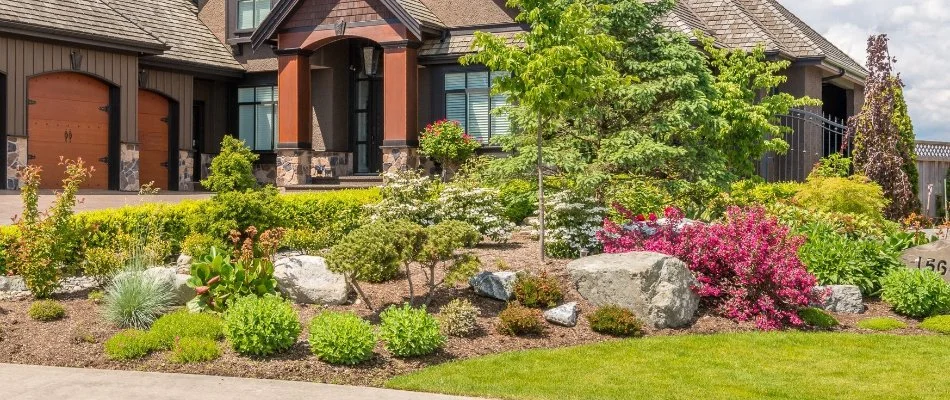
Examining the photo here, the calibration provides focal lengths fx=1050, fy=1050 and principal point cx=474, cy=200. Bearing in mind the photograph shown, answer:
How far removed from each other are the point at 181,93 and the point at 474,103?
7009 mm

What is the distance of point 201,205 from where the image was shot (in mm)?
12727

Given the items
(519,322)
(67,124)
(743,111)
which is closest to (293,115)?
(67,124)

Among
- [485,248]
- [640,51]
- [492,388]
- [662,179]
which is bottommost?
[492,388]

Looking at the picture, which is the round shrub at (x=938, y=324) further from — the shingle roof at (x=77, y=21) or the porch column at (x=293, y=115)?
A: the shingle roof at (x=77, y=21)

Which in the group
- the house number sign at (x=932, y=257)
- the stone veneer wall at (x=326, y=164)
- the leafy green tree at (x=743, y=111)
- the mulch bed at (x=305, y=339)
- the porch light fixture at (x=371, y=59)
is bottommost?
the mulch bed at (x=305, y=339)

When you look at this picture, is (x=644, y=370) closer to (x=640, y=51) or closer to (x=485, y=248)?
(x=485, y=248)

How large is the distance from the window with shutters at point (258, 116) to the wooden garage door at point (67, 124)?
4.03 meters

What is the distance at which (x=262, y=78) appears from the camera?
81.9 ft

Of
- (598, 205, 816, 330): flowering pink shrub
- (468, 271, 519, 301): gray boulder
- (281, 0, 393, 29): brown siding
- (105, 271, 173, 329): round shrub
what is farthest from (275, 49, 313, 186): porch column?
(105, 271, 173, 329): round shrub

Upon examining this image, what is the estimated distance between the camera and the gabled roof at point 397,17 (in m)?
20.9

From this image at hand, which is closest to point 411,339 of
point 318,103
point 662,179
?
point 662,179

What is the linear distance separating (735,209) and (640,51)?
3478 millimetres

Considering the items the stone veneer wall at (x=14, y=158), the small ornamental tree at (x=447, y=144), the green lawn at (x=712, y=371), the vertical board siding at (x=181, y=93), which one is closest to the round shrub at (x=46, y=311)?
the green lawn at (x=712, y=371)

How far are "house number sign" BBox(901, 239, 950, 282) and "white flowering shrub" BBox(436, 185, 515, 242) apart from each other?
16.6 feet
